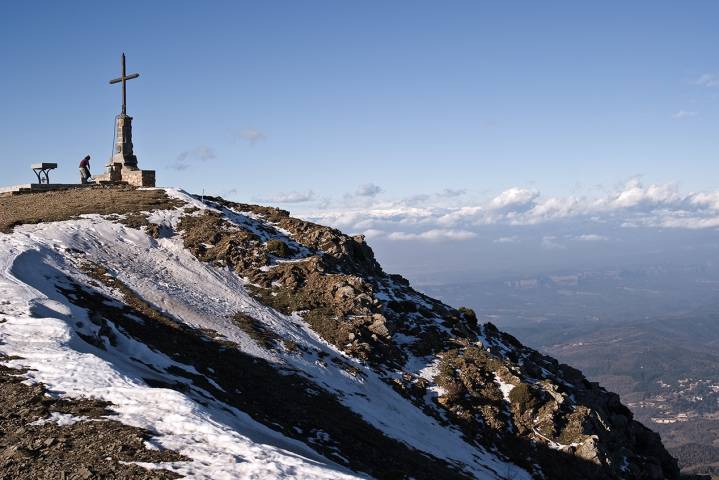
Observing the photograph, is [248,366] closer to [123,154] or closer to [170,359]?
[170,359]

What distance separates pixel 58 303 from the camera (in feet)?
90.7

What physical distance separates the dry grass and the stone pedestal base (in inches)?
70.5

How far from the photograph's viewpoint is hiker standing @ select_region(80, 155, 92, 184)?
6386 centimetres

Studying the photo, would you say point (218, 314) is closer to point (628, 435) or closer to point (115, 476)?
point (115, 476)

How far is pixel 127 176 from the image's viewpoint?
2452 inches

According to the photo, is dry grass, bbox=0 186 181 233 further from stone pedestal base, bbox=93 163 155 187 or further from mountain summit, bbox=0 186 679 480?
stone pedestal base, bbox=93 163 155 187

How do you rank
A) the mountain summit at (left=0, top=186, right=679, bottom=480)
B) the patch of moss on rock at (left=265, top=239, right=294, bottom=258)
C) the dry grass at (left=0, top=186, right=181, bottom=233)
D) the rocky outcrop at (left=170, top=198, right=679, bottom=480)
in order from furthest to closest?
the patch of moss on rock at (left=265, top=239, right=294, bottom=258), the dry grass at (left=0, top=186, right=181, bottom=233), the rocky outcrop at (left=170, top=198, right=679, bottom=480), the mountain summit at (left=0, top=186, right=679, bottom=480)

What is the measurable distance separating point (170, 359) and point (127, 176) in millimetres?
38277

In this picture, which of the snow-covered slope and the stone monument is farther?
the stone monument

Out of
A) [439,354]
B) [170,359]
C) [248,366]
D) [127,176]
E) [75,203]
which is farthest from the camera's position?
[127,176]

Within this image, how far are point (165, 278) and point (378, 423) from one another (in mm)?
17665

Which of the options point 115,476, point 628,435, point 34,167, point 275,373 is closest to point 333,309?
point 275,373

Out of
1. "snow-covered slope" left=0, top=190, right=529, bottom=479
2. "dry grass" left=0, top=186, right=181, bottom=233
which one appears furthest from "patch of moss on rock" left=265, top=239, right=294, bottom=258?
"dry grass" left=0, top=186, right=181, bottom=233

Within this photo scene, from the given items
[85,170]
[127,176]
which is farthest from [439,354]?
[85,170]
